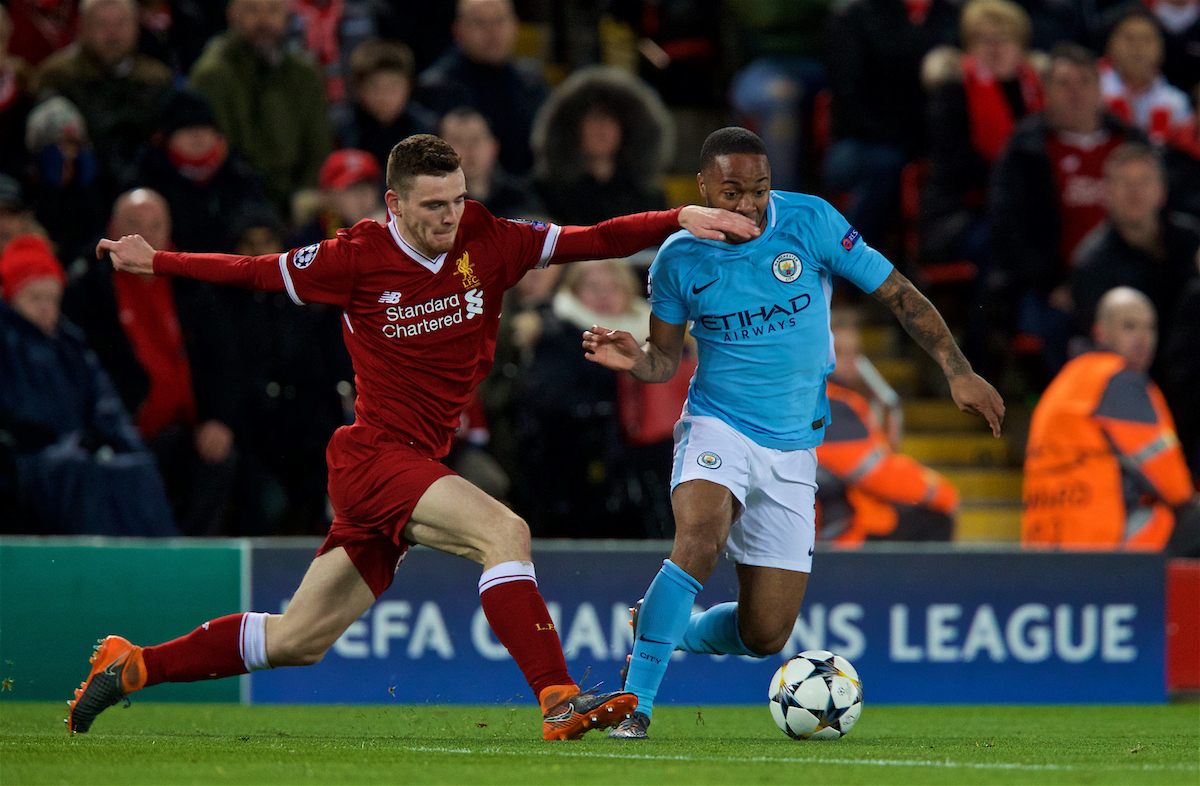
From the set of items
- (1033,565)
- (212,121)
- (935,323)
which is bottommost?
(1033,565)

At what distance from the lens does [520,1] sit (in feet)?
43.9

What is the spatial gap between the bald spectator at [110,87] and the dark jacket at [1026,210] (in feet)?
17.7

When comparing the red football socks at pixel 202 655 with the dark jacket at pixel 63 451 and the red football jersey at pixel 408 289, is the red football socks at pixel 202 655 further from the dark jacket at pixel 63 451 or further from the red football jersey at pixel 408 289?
the dark jacket at pixel 63 451

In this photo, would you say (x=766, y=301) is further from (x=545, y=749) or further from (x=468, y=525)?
(x=545, y=749)

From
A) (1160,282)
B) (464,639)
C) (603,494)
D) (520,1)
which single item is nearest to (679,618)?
(464,639)

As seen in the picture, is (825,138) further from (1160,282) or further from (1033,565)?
(1033,565)

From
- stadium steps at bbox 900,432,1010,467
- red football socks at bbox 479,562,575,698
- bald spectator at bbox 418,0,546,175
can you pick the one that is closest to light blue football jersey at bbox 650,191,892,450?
red football socks at bbox 479,562,575,698

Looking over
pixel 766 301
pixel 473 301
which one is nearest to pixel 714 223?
pixel 766 301

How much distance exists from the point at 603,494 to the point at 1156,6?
6.88 metres

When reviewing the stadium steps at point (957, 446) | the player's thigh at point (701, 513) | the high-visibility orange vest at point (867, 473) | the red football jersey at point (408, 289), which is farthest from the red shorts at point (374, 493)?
the stadium steps at point (957, 446)

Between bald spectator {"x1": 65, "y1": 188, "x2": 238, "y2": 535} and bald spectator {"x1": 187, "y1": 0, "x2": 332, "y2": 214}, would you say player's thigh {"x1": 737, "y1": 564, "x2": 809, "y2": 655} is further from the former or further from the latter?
bald spectator {"x1": 187, "y1": 0, "x2": 332, "y2": 214}

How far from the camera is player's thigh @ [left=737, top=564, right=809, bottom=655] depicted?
643cm

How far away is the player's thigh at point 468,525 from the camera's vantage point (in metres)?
5.75

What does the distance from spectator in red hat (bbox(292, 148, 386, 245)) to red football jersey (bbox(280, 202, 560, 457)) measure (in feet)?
11.2
